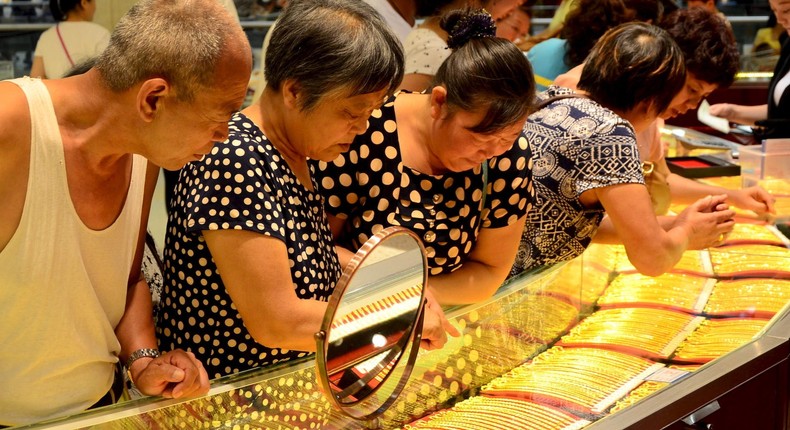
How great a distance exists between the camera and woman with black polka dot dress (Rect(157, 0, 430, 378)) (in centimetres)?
151

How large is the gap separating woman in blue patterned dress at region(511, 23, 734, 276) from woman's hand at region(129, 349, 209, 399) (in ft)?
3.83

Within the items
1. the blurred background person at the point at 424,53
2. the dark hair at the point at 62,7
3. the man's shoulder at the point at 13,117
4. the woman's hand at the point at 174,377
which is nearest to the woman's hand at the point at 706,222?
the blurred background person at the point at 424,53

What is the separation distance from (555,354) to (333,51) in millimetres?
1019

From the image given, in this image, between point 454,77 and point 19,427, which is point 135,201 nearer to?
point 19,427

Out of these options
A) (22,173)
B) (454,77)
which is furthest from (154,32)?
(454,77)

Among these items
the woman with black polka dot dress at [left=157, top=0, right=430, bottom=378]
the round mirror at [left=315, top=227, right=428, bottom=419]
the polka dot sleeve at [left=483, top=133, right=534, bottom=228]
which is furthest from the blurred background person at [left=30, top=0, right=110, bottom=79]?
the round mirror at [left=315, top=227, right=428, bottom=419]

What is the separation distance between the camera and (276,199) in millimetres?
1571

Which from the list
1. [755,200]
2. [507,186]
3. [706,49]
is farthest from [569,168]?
[755,200]

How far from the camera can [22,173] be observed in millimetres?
1344

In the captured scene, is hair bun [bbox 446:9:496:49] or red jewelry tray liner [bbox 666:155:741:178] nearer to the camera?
hair bun [bbox 446:9:496:49]

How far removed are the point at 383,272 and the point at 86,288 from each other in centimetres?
48

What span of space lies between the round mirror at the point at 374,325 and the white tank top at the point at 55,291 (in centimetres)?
43

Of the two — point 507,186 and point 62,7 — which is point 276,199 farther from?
point 62,7

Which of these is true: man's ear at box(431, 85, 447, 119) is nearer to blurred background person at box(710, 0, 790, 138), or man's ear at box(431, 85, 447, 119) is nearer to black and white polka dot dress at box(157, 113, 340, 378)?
black and white polka dot dress at box(157, 113, 340, 378)
